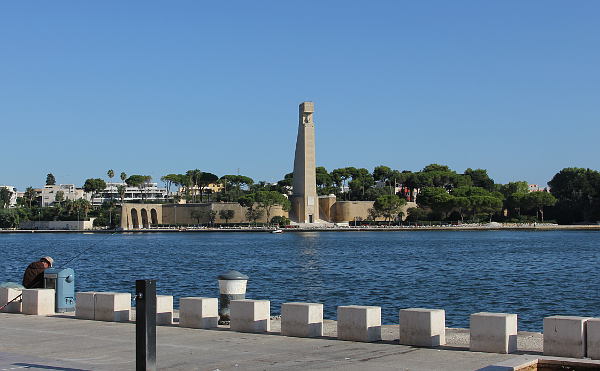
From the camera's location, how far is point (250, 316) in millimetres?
13938

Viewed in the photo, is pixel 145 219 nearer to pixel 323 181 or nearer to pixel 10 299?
pixel 323 181

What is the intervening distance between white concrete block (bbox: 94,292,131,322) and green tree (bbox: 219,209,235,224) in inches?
5795

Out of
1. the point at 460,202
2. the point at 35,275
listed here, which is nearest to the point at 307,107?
the point at 460,202

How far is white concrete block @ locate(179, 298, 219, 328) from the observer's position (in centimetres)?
1447

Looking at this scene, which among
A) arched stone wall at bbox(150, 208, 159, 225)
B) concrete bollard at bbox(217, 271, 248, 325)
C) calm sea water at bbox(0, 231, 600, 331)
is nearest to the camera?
concrete bollard at bbox(217, 271, 248, 325)

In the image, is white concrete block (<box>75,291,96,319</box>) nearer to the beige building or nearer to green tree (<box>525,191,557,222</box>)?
green tree (<box>525,191,557,222</box>)

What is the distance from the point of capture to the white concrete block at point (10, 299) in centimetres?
1730

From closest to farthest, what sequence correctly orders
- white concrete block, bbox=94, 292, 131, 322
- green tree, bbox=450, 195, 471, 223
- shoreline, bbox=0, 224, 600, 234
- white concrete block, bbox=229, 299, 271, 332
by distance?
white concrete block, bbox=229, 299, 271, 332
white concrete block, bbox=94, 292, 131, 322
shoreline, bbox=0, 224, 600, 234
green tree, bbox=450, 195, 471, 223

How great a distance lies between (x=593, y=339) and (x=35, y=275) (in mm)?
11688

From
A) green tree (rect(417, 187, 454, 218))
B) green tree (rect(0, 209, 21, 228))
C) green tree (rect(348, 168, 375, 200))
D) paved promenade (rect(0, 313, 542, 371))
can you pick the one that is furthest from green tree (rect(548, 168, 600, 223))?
paved promenade (rect(0, 313, 542, 371))

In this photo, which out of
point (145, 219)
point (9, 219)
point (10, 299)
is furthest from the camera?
point (9, 219)

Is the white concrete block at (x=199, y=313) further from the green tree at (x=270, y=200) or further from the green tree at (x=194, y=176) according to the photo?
the green tree at (x=194, y=176)

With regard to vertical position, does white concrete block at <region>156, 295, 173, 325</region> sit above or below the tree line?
below

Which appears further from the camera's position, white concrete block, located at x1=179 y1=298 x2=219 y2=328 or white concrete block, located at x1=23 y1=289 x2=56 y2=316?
white concrete block, located at x1=23 y1=289 x2=56 y2=316
